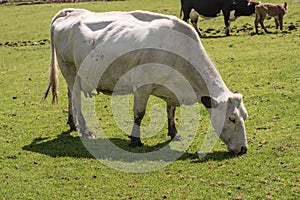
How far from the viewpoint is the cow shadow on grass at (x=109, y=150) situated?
837 cm

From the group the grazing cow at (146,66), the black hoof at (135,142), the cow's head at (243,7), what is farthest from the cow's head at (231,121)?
the cow's head at (243,7)

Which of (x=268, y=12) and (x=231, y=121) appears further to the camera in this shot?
(x=268, y=12)

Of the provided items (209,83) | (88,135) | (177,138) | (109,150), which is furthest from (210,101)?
(88,135)

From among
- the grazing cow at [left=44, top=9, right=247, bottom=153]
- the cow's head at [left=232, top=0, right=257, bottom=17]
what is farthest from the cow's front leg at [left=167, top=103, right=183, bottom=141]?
the cow's head at [left=232, top=0, right=257, bottom=17]

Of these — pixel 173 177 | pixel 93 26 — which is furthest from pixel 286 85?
pixel 173 177

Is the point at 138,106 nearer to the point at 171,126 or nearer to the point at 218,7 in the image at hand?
the point at 171,126

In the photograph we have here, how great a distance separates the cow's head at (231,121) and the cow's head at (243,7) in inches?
642

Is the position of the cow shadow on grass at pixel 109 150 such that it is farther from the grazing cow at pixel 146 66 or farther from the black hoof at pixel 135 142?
the grazing cow at pixel 146 66

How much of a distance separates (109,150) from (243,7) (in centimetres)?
1660

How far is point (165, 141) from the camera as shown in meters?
9.37

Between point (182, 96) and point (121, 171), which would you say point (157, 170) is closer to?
point (121, 171)

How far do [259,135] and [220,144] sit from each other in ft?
2.79

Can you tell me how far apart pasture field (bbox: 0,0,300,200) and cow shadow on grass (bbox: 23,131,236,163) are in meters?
0.02

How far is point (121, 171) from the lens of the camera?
7.85 meters
